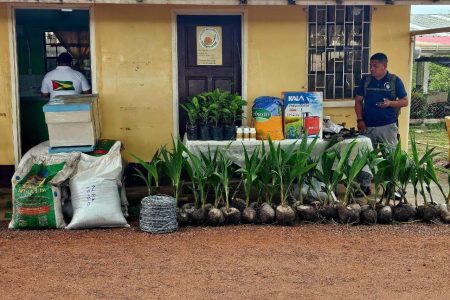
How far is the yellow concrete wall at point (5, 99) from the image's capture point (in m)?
6.74

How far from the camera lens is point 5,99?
6.86 m

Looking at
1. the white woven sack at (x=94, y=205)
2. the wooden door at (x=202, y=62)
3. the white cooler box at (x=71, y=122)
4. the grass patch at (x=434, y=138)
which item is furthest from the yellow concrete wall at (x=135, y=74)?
the grass patch at (x=434, y=138)

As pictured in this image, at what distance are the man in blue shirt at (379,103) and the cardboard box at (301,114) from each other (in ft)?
2.55

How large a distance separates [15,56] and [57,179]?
5.91 ft

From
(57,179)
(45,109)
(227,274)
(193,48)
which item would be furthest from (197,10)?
(227,274)

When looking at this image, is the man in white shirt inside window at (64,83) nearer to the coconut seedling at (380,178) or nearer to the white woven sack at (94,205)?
the white woven sack at (94,205)

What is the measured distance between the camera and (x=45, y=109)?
6.18m

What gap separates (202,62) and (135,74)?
2.86 feet

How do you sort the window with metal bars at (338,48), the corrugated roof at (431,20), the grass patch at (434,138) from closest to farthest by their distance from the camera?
the window with metal bars at (338,48), the grass patch at (434,138), the corrugated roof at (431,20)

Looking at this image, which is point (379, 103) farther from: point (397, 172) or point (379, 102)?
point (397, 172)

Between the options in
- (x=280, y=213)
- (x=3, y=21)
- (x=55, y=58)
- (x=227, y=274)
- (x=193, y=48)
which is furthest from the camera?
(x=55, y=58)

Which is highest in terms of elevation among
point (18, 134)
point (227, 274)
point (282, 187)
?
point (18, 134)

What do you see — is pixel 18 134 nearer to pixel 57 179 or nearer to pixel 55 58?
pixel 57 179

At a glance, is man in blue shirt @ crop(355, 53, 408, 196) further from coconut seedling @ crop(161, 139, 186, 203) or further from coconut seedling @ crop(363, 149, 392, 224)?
coconut seedling @ crop(161, 139, 186, 203)
